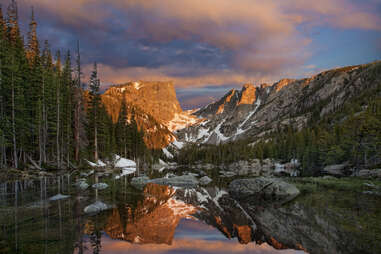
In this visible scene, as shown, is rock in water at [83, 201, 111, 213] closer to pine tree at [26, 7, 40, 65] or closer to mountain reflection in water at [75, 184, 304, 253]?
mountain reflection in water at [75, 184, 304, 253]

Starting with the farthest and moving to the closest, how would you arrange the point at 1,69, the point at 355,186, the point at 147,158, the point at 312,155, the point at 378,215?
the point at 147,158, the point at 312,155, the point at 1,69, the point at 355,186, the point at 378,215

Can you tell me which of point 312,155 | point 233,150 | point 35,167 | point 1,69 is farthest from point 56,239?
point 233,150

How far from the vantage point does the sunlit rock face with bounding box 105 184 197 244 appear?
38.1 feet

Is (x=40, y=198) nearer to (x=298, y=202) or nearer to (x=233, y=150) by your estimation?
(x=298, y=202)

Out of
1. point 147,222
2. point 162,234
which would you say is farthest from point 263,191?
point 162,234

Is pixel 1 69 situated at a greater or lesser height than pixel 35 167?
greater

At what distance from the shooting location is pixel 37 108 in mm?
38844

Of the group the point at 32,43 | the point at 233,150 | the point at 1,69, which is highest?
the point at 32,43

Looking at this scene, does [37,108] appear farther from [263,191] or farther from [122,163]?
[122,163]

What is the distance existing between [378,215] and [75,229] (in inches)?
692

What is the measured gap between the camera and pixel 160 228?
43.9 feet

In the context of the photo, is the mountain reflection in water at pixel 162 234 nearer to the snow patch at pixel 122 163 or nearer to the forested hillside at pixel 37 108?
the forested hillside at pixel 37 108

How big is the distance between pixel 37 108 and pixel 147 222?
3378 cm

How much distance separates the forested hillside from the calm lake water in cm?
2219
